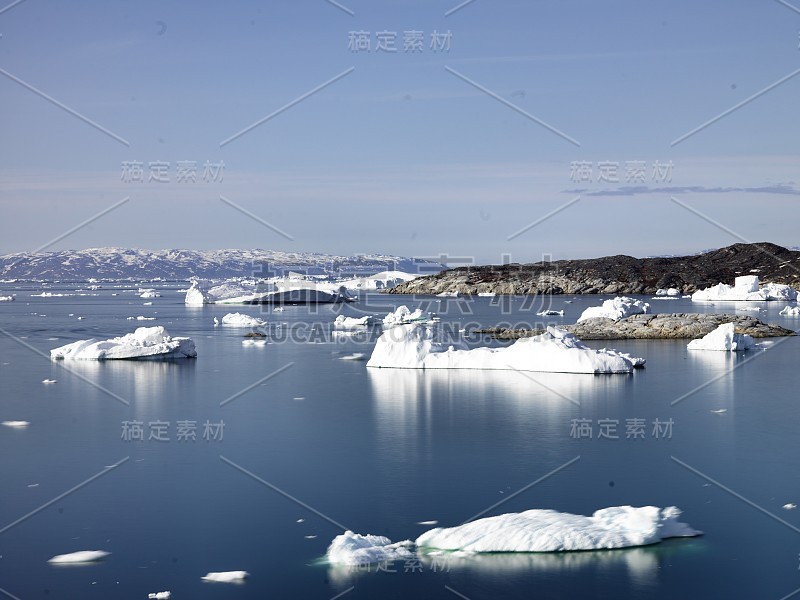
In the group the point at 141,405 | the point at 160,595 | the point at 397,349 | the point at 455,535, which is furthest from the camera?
the point at 397,349

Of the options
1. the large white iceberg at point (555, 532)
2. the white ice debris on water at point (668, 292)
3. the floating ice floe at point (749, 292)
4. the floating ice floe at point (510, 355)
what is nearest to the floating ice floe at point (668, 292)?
the white ice debris on water at point (668, 292)

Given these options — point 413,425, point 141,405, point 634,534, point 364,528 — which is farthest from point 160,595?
point 141,405

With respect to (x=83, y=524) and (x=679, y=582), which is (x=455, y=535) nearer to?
(x=679, y=582)

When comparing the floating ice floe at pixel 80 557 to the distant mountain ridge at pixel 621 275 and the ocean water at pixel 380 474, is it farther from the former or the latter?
the distant mountain ridge at pixel 621 275

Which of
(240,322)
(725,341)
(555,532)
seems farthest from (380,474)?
(240,322)

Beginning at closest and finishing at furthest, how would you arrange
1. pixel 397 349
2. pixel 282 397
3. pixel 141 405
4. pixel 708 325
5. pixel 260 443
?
pixel 260 443 < pixel 141 405 < pixel 282 397 < pixel 397 349 < pixel 708 325

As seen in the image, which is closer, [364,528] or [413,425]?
[364,528]
